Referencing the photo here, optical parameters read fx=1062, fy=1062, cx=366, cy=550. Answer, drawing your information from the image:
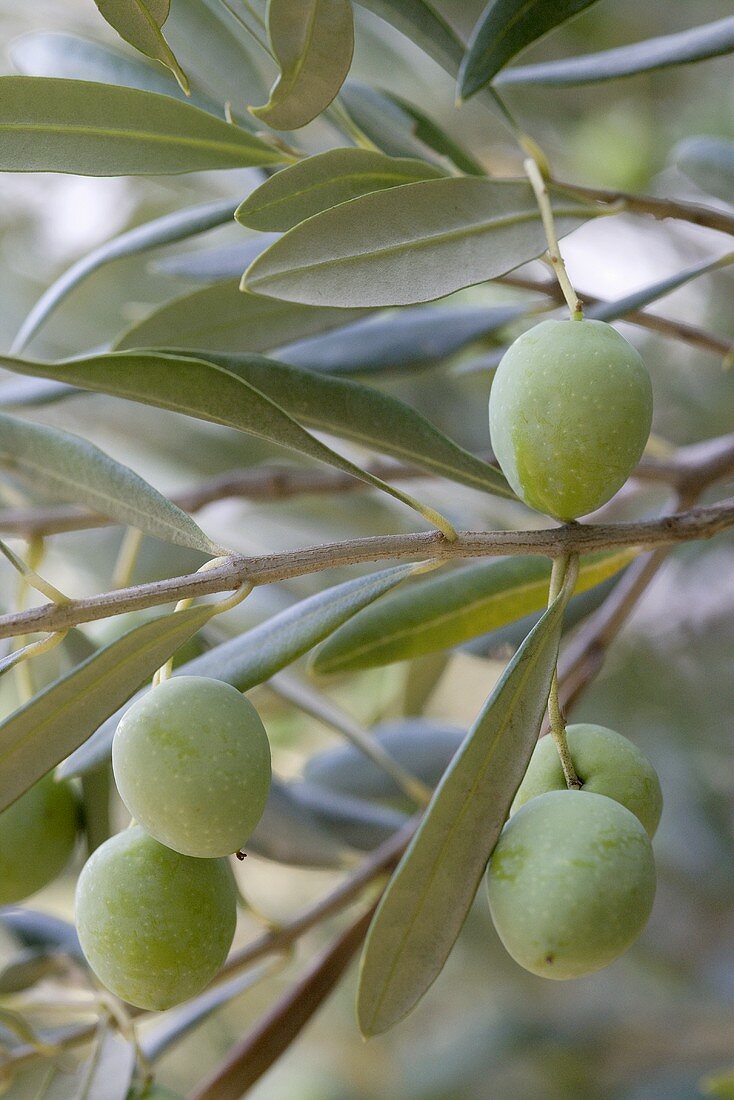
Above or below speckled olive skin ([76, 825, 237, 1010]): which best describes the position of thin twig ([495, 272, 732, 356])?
above

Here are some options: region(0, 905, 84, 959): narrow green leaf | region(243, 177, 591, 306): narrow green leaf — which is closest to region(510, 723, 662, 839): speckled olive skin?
region(243, 177, 591, 306): narrow green leaf

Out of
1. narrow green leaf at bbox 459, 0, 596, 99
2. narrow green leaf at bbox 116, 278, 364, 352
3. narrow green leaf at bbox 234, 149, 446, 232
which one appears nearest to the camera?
narrow green leaf at bbox 234, 149, 446, 232

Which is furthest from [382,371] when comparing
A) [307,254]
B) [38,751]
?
[38,751]

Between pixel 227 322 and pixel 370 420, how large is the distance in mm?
231

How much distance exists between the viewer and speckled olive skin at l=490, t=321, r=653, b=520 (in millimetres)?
464

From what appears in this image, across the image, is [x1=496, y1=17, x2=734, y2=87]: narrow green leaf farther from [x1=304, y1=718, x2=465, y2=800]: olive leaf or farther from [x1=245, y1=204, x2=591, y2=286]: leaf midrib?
[x1=304, y1=718, x2=465, y2=800]: olive leaf

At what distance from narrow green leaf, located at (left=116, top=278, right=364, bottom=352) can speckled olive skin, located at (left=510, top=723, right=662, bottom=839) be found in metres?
0.37

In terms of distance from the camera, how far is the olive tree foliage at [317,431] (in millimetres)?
475

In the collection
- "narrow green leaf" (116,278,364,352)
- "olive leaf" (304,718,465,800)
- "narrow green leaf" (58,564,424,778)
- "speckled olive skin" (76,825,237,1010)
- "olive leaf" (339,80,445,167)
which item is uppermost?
"olive leaf" (339,80,445,167)

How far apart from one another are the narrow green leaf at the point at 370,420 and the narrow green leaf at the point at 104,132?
13 centimetres

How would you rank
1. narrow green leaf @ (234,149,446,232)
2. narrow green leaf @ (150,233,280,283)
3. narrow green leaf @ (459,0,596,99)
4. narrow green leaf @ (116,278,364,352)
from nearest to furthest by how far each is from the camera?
A: 1. narrow green leaf @ (234,149,446,232)
2. narrow green leaf @ (459,0,596,99)
3. narrow green leaf @ (116,278,364,352)
4. narrow green leaf @ (150,233,280,283)

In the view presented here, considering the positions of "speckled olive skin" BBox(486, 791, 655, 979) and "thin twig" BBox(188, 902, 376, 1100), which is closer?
"speckled olive skin" BBox(486, 791, 655, 979)

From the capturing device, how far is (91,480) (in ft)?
1.90

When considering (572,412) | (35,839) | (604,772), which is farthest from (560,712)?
(35,839)
